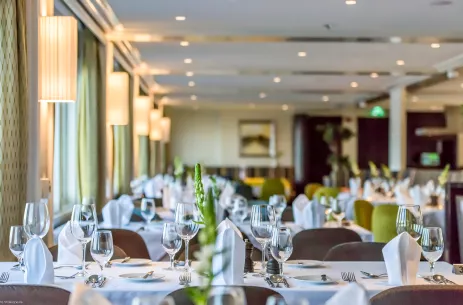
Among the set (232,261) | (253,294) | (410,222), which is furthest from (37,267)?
(410,222)

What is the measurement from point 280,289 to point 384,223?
2.62 m

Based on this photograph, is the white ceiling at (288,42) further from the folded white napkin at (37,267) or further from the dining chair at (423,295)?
the dining chair at (423,295)

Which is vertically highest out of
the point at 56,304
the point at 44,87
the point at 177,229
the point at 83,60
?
the point at 83,60

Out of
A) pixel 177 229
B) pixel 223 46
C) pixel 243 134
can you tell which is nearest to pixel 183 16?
pixel 223 46

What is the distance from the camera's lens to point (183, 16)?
28.7 feet

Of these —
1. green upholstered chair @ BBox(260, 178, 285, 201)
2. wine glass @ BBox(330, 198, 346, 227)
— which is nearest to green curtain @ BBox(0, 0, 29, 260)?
wine glass @ BBox(330, 198, 346, 227)

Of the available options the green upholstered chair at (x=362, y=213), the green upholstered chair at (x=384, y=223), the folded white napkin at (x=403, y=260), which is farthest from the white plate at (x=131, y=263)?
the green upholstered chair at (x=362, y=213)

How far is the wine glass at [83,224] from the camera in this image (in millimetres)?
3229

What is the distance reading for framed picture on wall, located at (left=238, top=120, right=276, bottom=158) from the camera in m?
22.9

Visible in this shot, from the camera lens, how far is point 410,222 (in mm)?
3393

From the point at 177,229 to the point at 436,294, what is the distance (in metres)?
1.09

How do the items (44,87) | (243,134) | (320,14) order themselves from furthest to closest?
(243,134) → (320,14) → (44,87)

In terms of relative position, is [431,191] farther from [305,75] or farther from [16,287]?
[16,287]

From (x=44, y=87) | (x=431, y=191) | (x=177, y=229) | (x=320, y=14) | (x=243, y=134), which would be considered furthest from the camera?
(x=243, y=134)
